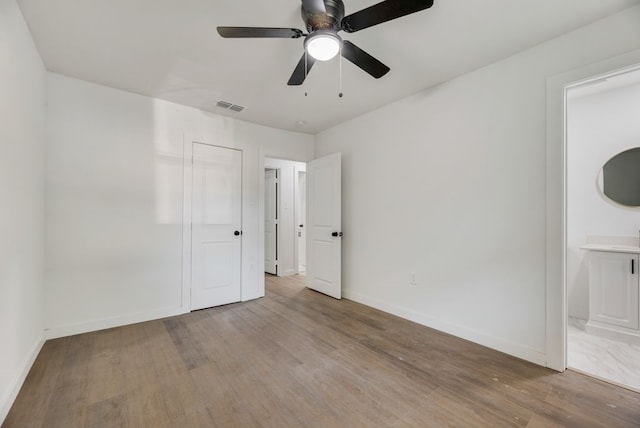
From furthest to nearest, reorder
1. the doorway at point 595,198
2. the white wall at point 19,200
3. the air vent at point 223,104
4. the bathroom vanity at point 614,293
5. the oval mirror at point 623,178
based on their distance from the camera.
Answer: the air vent at point 223,104 < the oval mirror at point 623,178 < the doorway at point 595,198 < the bathroom vanity at point 614,293 < the white wall at point 19,200

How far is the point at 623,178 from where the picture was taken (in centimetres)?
292

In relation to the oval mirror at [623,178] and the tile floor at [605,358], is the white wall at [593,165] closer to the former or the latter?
the oval mirror at [623,178]

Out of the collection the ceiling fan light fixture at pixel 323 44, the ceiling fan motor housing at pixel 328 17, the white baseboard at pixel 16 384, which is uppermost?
the ceiling fan motor housing at pixel 328 17

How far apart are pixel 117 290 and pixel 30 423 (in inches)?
58.3

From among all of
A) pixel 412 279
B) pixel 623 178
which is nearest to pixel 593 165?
pixel 623 178

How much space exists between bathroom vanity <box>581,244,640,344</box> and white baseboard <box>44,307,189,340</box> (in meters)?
4.50

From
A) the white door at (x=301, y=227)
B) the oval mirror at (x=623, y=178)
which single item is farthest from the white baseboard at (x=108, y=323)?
the oval mirror at (x=623, y=178)

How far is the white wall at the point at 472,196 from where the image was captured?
85.4 inches

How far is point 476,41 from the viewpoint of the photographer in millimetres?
2117

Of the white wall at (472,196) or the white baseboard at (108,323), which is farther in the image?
the white baseboard at (108,323)

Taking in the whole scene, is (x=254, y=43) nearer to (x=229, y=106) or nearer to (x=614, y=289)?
(x=229, y=106)

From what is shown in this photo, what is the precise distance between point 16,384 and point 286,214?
160 inches

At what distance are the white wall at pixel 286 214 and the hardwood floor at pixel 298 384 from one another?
2.55 m

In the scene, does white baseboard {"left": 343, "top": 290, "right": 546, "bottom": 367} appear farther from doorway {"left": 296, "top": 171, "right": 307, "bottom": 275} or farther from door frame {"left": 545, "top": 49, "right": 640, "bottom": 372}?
doorway {"left": 296, "top": 171, "right": 307, "bottom": 275}
